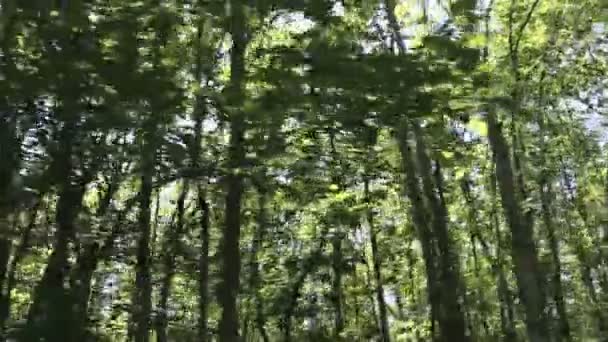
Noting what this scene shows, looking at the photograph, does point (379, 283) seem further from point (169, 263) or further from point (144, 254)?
point (144, 254)

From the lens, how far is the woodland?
610cm

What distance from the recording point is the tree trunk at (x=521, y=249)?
31.7 ft

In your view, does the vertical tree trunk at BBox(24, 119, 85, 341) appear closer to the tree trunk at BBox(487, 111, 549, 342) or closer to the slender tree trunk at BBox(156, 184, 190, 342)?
the slender tree trunk at BBox(156, 184, 190, 342)

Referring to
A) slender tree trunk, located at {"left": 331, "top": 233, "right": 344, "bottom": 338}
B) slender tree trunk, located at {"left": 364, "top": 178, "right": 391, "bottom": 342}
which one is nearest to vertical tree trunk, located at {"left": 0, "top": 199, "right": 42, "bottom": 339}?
slender tree trunk, located at {"left": 331, "top": 233, "right": 344, "bottom": 338}

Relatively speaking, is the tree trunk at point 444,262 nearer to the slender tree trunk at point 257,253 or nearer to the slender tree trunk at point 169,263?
the slender tree trunk at point 257,253

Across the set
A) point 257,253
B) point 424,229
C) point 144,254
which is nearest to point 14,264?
point 144,254

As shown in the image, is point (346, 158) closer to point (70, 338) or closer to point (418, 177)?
point (70, 338)

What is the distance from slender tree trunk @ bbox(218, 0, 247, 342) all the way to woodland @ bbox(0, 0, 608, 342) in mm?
30

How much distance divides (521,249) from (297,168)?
3.92 metres

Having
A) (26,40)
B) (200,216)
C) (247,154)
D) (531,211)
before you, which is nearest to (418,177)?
(531,211)

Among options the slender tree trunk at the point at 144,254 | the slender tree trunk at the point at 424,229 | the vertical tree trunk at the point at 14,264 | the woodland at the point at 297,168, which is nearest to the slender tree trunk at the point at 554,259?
the woodland at the point at 297,168

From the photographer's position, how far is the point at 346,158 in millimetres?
8234

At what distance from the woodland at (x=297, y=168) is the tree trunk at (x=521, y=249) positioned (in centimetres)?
4

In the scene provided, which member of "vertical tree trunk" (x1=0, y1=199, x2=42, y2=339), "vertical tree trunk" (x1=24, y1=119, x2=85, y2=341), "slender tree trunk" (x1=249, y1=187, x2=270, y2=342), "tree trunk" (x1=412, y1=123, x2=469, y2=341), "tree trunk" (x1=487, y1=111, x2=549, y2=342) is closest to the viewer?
"vertical tree trunk" (x1=24, y1=119, x2=85, y2=341)
